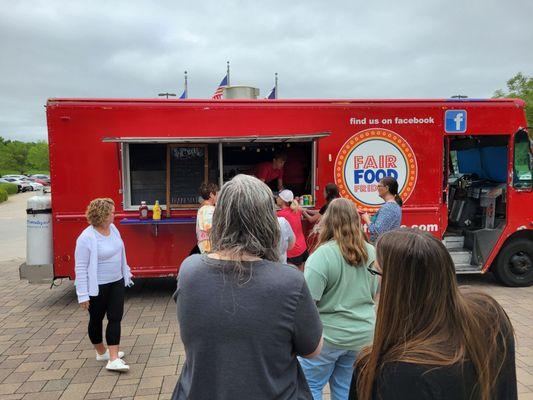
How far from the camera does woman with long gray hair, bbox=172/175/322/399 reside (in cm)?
146

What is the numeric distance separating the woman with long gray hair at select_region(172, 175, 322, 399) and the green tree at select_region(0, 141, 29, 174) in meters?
91.9

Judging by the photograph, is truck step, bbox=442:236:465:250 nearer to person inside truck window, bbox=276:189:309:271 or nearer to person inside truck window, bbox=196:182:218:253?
person inside truck window, bbox=276:189:309:271

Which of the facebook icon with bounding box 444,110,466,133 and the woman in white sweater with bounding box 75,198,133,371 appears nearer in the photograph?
the woman in white sweater with bounding box 75,198,133,371

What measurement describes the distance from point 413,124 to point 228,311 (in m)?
5.63

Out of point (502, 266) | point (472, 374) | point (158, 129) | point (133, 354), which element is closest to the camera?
point (472, 374)

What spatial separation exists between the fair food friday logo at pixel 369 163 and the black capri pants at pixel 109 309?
3513 millimetres

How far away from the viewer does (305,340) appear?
1.53 meters

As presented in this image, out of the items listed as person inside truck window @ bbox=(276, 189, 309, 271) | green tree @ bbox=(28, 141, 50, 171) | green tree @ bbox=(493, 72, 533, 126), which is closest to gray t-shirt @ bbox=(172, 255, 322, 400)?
person inside truck window @ bbox=(276, 189, 309, 271)

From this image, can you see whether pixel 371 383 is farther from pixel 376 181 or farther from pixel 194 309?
pixel 376 181

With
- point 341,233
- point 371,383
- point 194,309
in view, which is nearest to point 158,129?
point 341,233

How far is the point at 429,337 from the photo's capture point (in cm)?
129

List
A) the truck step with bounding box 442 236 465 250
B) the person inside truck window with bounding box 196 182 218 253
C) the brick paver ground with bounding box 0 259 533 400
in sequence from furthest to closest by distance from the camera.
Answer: the truck step with bounding box 442 236 465 250 → the person inside truck window with bounding box 196 182 218 253 → the brick paver ground with bounding box 0 259 533 400

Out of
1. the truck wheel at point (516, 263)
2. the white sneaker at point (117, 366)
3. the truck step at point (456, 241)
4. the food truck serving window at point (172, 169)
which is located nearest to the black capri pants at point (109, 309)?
the white sneaker at point (117, 366)

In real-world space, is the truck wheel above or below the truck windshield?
below
